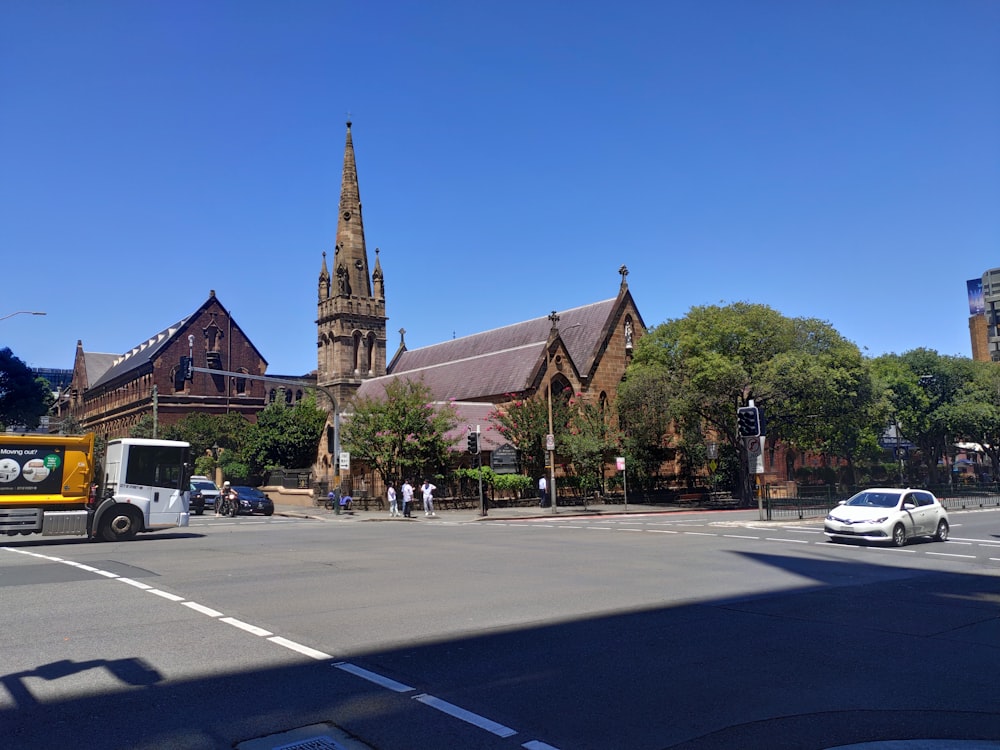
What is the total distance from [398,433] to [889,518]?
2593 centimetres

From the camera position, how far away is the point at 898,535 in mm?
19297

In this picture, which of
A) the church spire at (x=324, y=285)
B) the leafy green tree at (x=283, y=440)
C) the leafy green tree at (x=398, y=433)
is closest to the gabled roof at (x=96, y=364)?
the church spire at (x=324, y=285)

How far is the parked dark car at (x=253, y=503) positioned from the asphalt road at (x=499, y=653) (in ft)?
79.2

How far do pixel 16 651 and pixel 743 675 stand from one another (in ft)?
23.7

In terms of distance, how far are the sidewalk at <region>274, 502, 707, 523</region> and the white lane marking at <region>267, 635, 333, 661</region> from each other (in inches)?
999

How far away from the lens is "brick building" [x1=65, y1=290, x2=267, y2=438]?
278 ft

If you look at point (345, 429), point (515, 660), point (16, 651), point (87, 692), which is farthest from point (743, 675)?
point (345, 429)

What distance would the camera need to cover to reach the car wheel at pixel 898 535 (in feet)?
63.0

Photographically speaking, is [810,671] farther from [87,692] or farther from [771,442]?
[771,442]

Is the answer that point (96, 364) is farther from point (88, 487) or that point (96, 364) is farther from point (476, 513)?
point (88, 487)

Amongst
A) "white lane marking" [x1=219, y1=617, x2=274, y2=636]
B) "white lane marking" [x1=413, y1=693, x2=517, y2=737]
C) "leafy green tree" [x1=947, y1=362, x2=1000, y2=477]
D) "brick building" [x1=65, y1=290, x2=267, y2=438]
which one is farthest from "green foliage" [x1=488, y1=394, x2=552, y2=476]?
"brick building" [x1=65, y1=290, x2=267, y2=438]

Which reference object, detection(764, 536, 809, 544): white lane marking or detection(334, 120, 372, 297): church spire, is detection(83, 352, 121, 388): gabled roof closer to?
detection(334, 120, 372, 297): church spire

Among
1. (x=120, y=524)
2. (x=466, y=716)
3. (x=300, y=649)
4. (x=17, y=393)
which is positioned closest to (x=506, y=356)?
(x=120, y=524)

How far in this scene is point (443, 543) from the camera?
21031 millimetres
